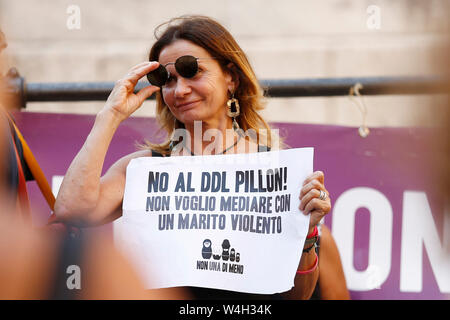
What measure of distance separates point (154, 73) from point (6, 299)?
0.80m

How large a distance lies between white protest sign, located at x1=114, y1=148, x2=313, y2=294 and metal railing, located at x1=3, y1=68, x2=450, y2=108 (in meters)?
0.65

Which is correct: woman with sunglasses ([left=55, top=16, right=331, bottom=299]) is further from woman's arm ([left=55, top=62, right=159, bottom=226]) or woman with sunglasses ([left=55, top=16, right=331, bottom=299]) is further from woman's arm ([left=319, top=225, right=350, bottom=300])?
woman's arm ([left=319, top=225, right=350, bottom=300])

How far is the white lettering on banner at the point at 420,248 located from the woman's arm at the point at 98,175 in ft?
3.66

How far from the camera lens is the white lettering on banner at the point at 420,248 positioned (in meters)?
2.09

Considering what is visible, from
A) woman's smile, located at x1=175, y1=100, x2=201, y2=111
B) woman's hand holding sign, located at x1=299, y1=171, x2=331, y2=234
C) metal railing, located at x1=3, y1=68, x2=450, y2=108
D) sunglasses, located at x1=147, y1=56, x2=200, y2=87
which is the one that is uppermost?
metal railing, located at x1=3, y1=68, x2=450, y2=108

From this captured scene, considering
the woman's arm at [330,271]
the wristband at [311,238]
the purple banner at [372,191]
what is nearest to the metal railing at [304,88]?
the purple banner at [372,191]

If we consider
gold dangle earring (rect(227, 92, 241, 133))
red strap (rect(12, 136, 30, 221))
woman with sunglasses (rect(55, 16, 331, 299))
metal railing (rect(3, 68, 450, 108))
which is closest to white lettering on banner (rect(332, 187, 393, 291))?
metal railing (rect(3, 68, 450, 108))

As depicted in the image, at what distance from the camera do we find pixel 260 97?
1.79m

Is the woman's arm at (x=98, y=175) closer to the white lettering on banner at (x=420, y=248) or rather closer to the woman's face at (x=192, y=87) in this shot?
the woman's face at (x=192, y=87)

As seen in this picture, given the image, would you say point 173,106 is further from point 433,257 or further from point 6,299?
point 433,257

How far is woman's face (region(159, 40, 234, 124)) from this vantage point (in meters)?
1.58

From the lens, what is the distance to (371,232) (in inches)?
83.6
